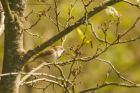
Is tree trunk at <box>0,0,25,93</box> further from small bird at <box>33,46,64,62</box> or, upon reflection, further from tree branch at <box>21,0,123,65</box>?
small bird at <box>33,46,64,62</box>

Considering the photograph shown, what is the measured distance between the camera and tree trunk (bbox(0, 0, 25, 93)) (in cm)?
471

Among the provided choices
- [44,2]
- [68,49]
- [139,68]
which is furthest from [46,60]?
[139,68]

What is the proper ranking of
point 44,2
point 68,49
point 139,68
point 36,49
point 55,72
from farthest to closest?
point 139,68 → point 55,72 → point 68,49 → point 44,2 → point 36,49

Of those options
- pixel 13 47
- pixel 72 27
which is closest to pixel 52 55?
pixel 13 47

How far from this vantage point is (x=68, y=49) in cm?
546

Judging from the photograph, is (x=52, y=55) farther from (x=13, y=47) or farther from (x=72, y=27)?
(x=72, y=27)

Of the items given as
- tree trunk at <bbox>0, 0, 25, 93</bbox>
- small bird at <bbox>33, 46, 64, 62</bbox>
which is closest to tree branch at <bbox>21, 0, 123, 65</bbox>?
tree trunk at <bbox>0, 0, 25, 93</bbox>

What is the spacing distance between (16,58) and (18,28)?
0.23 meters

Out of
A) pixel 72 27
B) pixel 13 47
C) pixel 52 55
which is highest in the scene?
pixel 72 27

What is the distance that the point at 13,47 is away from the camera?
15.7ft

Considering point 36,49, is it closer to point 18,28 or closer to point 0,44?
point 18,28

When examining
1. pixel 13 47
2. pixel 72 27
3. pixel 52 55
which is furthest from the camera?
pixel 52 55

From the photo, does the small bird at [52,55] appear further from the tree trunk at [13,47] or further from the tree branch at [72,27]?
the tree branch at [72,27]

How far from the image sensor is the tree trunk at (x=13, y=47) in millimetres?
4711
